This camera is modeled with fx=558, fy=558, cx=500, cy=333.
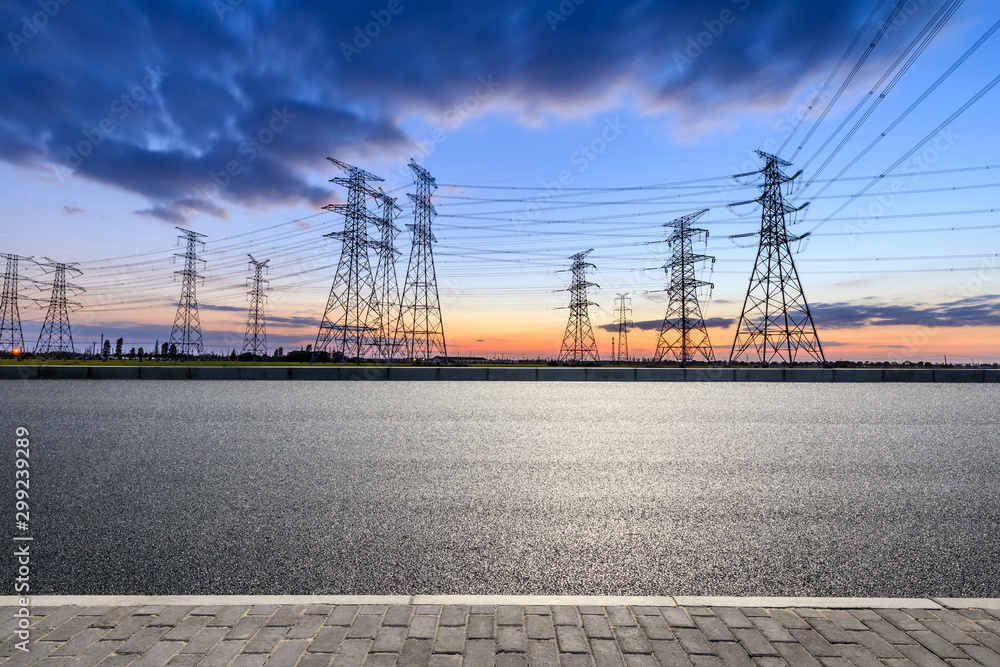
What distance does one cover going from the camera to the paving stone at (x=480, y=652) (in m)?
2.71

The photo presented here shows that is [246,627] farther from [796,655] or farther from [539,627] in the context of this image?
[796,655]

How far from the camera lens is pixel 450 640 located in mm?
2885

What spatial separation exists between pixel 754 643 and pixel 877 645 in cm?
64

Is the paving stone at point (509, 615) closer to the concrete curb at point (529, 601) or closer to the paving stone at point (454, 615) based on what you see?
the concrete curb at point (529, 601)

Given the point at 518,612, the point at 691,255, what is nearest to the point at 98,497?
the point at 518,612

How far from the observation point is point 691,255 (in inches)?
1834

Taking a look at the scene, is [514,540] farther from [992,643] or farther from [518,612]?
[992,643]

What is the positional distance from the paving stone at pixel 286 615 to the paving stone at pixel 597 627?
1.60 metres

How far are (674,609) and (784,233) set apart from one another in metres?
39.0

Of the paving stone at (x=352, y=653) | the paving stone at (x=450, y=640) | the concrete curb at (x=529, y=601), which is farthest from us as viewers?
the concrete curb at (x=529, y=601)

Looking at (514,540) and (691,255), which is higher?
(691,255)

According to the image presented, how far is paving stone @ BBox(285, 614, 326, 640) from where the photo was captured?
2930 millimetres

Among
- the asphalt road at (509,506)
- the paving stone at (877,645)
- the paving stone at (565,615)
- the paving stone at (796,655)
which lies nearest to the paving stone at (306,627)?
Answer: the asphalt road at (509,506)

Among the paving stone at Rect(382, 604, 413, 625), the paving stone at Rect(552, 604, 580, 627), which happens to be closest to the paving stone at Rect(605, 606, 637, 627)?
the paving stone at Rect(552, 604, 580, 627)
